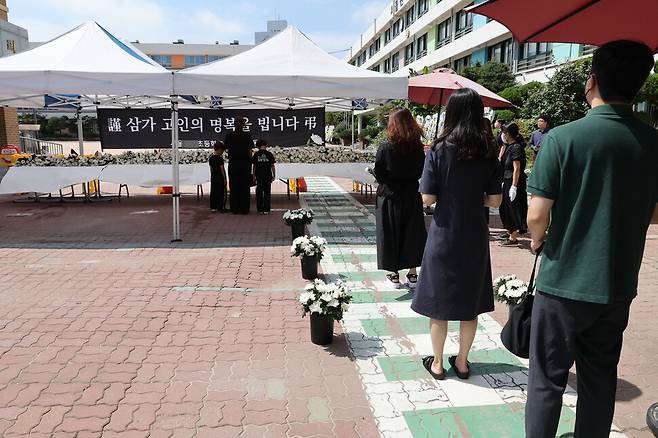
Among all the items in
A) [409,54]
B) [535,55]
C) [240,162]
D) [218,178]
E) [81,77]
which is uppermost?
[409,54]

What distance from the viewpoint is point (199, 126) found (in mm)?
12016

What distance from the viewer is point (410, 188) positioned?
5.23m

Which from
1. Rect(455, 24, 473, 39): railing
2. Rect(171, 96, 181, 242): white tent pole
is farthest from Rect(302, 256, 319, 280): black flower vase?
Rect(455, 24, 473, 39): railing

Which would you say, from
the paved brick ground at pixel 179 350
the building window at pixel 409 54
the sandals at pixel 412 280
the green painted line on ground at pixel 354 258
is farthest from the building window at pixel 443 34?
the sandals at pixel 412 280

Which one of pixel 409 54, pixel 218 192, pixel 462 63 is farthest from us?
pixel 409 54

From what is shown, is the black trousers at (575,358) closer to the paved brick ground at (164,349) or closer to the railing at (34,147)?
the paved brick ground at (164,349)

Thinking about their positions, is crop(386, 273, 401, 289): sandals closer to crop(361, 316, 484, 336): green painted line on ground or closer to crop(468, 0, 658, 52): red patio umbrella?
crop(361, 316, 484, 336): green painted line on ground

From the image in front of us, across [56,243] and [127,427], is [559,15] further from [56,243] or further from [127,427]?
[56,243]

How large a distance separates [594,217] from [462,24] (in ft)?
121

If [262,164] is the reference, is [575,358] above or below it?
below

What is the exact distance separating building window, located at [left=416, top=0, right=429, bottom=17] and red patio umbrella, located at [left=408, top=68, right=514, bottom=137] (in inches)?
1380

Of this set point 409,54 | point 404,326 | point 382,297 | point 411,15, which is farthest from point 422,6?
point 404,326

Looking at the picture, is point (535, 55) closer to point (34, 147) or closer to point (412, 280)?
point (412, 280)

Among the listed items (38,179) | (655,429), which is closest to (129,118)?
(38,179)
